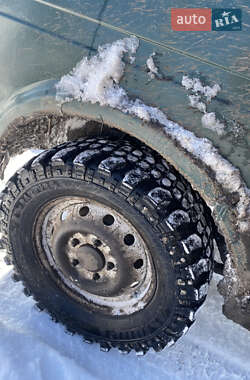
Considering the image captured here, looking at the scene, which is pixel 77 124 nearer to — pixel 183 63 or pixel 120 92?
pixel 120 92

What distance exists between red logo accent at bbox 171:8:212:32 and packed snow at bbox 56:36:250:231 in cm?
20

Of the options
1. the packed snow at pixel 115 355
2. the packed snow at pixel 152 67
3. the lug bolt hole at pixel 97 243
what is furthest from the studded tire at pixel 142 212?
the packed snow at pixel 152 67

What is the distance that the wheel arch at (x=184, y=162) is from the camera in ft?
6.19

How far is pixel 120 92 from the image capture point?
196cm

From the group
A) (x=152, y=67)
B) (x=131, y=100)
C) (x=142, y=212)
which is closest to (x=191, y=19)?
(x=152, y=67)

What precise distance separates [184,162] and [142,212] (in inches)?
12.5

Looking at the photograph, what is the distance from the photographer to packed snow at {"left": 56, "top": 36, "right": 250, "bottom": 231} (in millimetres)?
1854

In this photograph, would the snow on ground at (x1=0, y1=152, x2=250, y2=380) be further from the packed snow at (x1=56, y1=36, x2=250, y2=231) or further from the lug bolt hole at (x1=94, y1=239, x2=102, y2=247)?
the packed snow at (x1=56, y1=36, x2=250, y2=231)

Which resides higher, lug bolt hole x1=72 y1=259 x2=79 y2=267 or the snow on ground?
lug bolt hole x1=72 y1=259 x2=79 y2=267

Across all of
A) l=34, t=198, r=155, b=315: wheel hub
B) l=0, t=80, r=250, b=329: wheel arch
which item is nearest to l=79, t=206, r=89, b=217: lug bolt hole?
l=34, t=198, r=155, b=315: wheel hub

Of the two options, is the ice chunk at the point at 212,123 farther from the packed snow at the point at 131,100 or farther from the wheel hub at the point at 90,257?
the wheel hub at the point at 90,257

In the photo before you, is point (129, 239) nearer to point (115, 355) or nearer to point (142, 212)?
point (142, 212)

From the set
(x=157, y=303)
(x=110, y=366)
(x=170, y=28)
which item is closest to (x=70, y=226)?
(x=157, y=303)

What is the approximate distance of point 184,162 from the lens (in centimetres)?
190
